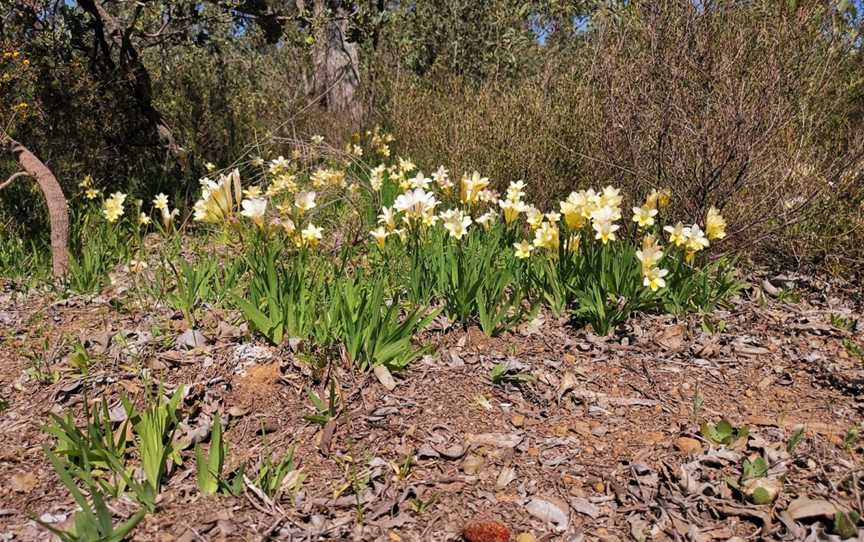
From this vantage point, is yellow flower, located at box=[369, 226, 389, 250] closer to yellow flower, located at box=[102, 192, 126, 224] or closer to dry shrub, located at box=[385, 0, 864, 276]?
dry shrub, located at box=[385, 0, 864, 276]

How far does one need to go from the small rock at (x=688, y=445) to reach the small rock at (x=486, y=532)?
0.74m

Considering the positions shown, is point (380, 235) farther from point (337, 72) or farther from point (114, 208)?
point (337, 72)

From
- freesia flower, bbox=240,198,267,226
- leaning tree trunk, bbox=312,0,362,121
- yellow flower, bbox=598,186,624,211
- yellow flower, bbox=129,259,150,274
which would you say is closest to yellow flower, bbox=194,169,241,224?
freesia flower, bbox=240,198,267,226

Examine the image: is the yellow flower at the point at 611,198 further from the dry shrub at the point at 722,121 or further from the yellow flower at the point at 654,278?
the dry shrub at the point at 722,121

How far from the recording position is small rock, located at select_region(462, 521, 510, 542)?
176 cm

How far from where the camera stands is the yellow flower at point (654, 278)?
9.11 feet

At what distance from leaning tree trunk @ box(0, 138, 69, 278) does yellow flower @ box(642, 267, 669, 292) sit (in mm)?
3186

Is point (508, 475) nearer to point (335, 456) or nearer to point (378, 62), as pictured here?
point (335, 456)

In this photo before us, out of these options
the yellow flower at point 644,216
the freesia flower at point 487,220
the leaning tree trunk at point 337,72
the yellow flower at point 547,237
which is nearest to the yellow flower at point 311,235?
the freesia flower at point 487,220

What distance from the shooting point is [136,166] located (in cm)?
559

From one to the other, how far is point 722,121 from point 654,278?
1183 millimetres

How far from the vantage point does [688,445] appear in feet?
7.07

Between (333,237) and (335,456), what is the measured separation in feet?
7.70

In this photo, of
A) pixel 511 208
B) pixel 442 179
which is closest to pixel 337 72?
pixel 442 179
